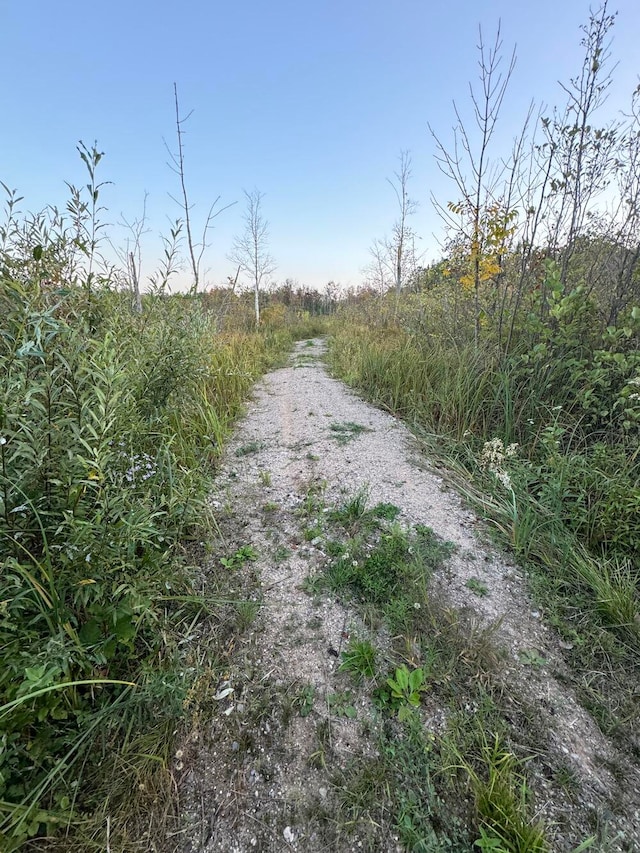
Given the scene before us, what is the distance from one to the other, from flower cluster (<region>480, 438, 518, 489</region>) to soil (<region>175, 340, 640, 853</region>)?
0.33 m

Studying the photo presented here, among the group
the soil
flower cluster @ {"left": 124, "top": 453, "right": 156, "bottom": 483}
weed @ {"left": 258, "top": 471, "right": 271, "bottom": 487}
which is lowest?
the soil

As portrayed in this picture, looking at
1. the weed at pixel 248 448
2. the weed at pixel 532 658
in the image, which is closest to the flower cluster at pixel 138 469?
the weed at pixel 248 448

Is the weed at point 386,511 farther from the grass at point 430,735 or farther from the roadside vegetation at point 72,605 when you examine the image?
the roadside vegetation at point 72,605

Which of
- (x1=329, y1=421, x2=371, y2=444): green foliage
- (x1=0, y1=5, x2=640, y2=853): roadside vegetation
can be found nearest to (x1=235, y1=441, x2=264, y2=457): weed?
(x1=0, y1=5, x2=640, y2=853): roadside vegetation

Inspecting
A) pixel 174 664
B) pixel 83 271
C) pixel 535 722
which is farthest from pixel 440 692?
pixel 83 271

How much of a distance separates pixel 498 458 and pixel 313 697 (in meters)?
1.89

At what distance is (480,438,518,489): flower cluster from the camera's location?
2.19 metres

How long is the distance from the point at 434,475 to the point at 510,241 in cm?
232

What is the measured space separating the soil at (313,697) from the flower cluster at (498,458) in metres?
0.33

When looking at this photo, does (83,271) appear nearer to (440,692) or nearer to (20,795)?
(20,795)

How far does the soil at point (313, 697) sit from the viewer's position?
916 millimetres

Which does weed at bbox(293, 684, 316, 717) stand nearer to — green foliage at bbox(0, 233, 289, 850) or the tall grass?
green foliage at bbox(0, 233, 289, 850)

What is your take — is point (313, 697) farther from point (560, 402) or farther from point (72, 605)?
point (560, 402)

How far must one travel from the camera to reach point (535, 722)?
3.65 feet
